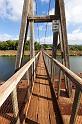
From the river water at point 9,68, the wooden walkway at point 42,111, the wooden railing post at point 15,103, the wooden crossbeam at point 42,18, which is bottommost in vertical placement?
the river water at point 9,68

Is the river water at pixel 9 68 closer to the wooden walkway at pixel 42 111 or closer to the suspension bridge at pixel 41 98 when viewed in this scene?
the suspension bridge at pixel 41 98

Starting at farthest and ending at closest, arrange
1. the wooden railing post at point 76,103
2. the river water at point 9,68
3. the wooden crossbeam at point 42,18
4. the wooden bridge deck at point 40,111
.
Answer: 1. the river water at point 9,68
2. the wooden crossbeam at point 42,18
3. the wooden bridge deck at point 40,111
4. the wooden railing post at point 76,103

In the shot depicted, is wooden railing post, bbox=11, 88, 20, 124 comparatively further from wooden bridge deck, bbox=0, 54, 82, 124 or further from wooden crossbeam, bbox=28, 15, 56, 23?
wooden crossbeam, bbox=28, 15, 56, 23

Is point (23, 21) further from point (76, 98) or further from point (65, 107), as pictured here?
point (76, 98)

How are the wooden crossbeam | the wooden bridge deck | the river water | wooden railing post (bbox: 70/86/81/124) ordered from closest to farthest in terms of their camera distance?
wooden railing post (bbox: 70/86/81/124)
the wooden bridge deck
the wooden crossbeam
the river water

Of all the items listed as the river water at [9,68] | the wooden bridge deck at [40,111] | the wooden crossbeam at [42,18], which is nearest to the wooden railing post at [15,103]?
the wooden bridge deck at [40,111]

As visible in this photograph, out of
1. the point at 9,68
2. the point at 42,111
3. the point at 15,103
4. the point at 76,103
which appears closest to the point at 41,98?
the point at 42,111

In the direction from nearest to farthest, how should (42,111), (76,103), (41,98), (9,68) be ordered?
(76,103), (42,111), (41,98), (9,68)

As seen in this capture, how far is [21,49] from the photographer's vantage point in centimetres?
696

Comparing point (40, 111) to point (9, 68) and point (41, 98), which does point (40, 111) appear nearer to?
point (41, 98)

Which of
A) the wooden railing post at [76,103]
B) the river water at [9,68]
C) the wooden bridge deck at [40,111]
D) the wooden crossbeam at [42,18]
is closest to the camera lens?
the wooden railing post at [76,103]

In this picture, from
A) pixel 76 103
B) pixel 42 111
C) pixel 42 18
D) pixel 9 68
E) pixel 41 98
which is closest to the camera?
pixel 76 103

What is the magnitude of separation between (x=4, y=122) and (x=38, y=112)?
827 mm

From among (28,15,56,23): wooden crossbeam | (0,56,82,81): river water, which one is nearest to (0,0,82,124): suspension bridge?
(28,15,56,23): wooden crossbeam
